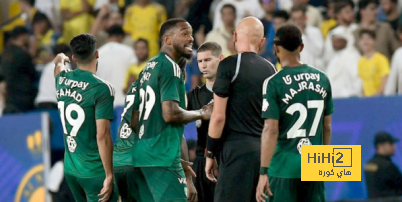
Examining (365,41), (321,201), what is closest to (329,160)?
(321,201)

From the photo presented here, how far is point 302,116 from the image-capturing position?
7.12 metres

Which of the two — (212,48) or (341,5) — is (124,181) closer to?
(212,48)

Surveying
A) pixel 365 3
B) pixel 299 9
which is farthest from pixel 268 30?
pixel 365 3

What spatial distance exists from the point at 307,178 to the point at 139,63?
7834 millimetres

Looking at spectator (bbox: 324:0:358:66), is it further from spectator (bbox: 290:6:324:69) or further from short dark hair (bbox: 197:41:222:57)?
short dark hair (bbox: 197:41:222:57)

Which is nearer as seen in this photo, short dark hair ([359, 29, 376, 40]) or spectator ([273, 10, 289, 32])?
short dark hair ([359, 29, 376, 40])

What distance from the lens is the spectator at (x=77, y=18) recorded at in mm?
16547

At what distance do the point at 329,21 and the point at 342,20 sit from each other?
0.55 m

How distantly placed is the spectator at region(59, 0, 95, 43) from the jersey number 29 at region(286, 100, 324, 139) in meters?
9.98

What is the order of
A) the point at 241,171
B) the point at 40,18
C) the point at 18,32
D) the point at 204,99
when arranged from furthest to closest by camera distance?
the point at 40,18, the point at 18,32, the point at 204,99, the point at 241,171

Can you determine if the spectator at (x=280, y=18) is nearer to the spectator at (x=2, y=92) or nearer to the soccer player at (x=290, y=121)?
the spectator at (x=2, y=92)

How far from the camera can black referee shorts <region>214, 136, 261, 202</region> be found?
7.77 metres

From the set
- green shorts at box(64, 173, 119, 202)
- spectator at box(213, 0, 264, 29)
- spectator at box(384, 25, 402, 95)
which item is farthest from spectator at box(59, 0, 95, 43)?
green shorts at box(64, 173, 119, 202)

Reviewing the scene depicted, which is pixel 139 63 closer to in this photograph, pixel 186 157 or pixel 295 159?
pixel 186 157
